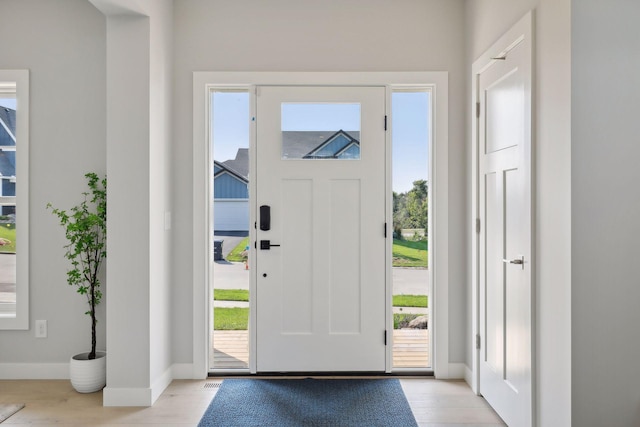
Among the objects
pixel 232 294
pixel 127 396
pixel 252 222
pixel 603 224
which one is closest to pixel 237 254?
pixel 232 294

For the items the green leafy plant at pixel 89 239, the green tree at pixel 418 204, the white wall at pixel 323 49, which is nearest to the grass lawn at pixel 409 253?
the green tree at pixel 418 204

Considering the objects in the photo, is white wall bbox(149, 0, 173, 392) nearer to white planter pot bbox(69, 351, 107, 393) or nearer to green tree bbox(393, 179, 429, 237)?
white planter pot bbox(69, 351, 107, 393)

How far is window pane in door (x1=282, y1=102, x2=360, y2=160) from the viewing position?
340 centimetres

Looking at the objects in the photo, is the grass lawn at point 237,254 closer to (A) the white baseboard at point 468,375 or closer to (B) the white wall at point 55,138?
(B) the white wall at point 55,138

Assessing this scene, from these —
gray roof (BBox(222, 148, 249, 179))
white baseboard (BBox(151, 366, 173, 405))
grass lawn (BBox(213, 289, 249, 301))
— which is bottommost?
white baseboard (BBox(151, 366, 173, 405))

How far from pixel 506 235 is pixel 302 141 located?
1.52 meters

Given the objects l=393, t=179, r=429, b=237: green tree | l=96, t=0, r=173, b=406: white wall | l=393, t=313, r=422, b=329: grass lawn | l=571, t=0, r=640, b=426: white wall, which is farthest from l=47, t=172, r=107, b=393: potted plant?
l=571, t=0, r=640, b=426: white wall

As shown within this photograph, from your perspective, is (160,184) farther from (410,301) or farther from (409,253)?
(410,301)

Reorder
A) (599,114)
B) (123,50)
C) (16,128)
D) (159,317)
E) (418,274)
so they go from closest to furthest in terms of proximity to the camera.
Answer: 1. (599,114)
2. (123,50)
3. (159,317)
4. (16,128)
5. (418,274)

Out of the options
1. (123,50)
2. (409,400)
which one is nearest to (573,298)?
(409,400)

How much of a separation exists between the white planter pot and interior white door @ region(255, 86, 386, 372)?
1018 mm

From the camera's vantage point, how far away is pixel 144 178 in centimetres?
292

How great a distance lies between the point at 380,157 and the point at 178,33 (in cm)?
168

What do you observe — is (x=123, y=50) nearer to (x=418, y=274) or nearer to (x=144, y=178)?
(x=144, y=178)
